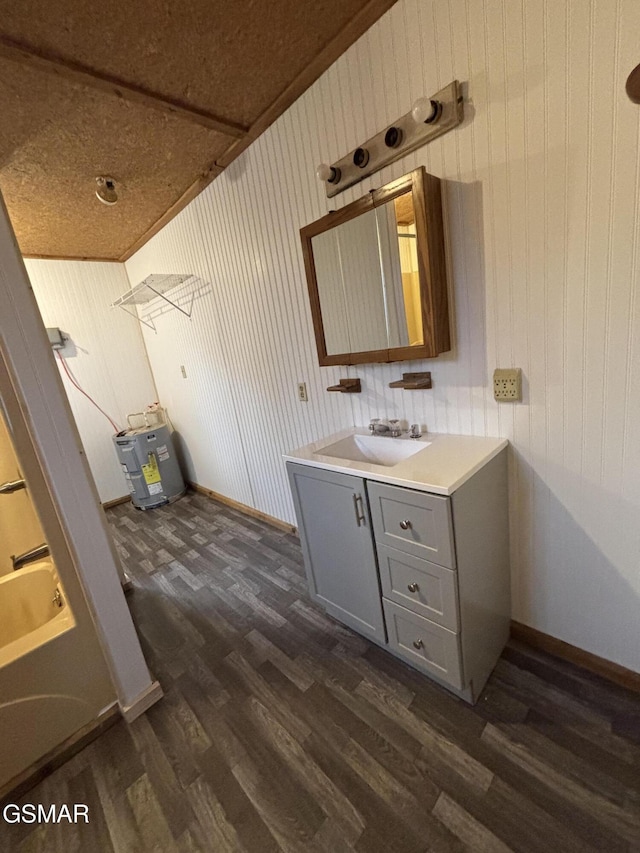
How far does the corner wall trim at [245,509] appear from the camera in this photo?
268 cm

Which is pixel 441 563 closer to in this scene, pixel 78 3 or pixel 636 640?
pixel 636 640

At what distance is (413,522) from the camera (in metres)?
1.18

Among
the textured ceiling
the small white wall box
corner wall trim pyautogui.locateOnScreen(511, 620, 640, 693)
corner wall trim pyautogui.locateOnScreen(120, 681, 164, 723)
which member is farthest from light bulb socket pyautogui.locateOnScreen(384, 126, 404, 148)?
the small white wall box

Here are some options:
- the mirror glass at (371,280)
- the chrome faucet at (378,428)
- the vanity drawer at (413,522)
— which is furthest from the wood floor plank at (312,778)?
the mirror glass at (371,280)

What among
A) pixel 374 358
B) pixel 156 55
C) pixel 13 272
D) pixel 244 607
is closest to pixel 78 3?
pixel 156 55

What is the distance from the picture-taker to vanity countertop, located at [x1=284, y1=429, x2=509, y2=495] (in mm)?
1119

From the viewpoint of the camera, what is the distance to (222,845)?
1.00m

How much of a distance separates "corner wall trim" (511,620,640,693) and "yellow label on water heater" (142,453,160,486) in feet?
10.5

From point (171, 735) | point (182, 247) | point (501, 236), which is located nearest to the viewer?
point (501, 236)

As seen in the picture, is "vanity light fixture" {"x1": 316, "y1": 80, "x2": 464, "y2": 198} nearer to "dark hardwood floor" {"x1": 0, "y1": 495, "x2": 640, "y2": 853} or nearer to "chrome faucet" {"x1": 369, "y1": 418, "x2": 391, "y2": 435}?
"chrome faucet" {"x1": 369, "y1": 418, "x2": 391, "y2": 435}

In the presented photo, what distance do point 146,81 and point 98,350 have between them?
2.76m

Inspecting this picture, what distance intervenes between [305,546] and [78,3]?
217 centimetres

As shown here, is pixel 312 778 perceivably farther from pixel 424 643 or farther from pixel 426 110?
pixel 426 110

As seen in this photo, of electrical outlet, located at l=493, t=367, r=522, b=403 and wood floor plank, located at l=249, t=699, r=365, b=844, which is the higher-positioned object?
electrical outlet, located at l=493, t=367, r=522, b=403
